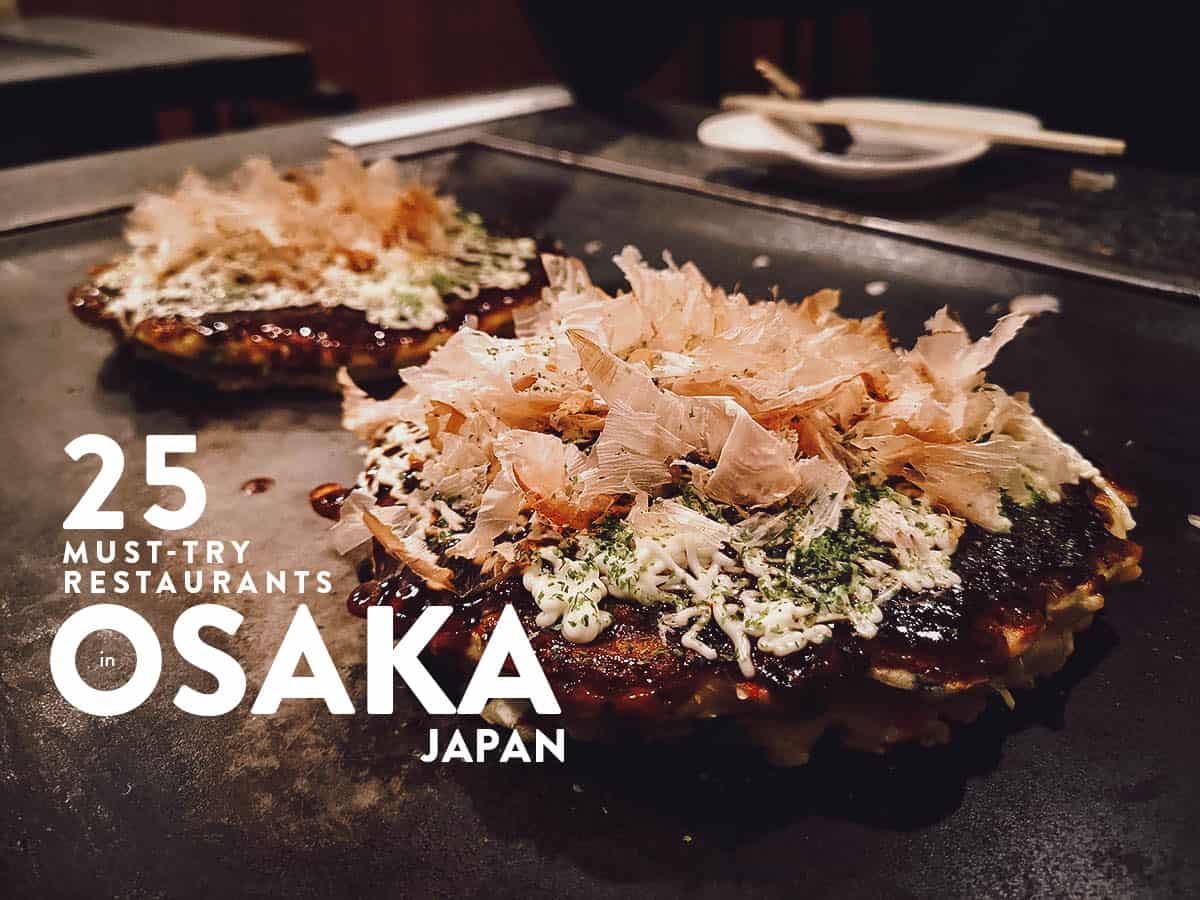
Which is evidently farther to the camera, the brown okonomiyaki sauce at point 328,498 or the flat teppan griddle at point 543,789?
the brown okonomiyaki sauce at point 328,498

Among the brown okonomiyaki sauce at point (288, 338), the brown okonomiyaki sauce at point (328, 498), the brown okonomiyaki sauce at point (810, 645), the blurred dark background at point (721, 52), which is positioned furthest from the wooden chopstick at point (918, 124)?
the brown okonomiyaki sauce at point (328, 498)

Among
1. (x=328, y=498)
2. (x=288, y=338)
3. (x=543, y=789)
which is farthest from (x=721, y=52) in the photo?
(x=543, y=789)

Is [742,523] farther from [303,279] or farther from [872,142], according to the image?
[872,142]

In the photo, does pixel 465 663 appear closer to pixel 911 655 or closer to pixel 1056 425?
pixel 911 655

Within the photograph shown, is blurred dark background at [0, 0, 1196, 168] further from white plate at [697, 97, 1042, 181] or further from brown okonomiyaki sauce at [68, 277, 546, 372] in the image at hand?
brown okonomiyaki sauce at [68, 277, 546, 372]

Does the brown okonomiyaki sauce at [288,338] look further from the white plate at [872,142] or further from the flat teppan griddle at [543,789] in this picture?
the white plate at [872,142]

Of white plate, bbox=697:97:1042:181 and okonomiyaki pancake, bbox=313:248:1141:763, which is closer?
okonomiyaki pancake, bbox=313:248:1141:763

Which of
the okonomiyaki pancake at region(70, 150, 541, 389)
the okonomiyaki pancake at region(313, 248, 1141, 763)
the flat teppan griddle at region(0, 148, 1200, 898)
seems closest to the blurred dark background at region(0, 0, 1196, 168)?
the okonomiyaki pancake at region(70, 150, 541, 389)
